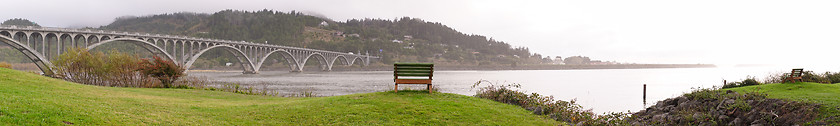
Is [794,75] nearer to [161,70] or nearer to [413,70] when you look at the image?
[413,70]

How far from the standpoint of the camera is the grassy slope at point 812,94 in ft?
29.2

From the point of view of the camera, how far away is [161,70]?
2059 cm

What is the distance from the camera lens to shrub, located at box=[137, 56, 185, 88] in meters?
20.4

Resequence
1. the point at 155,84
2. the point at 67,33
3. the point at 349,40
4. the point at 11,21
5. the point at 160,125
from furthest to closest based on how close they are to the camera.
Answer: the point at 349,40 → the point at 11,21 → the point at 67,33 → the point at 155,84 → the point at 160,125

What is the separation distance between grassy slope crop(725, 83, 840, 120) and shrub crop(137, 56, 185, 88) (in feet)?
72.5

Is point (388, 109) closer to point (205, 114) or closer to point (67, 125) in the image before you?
point (205, 114)

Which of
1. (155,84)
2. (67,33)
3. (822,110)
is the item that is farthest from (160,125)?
(67,33)

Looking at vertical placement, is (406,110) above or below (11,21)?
below

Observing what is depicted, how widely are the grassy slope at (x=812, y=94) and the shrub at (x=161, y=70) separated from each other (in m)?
22.1

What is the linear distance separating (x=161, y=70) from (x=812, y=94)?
2331cm

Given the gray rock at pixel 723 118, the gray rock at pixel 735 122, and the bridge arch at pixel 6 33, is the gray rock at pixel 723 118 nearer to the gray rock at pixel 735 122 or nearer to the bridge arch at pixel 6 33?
the gray rock at pixel 735 122

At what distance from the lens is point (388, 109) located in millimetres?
8977

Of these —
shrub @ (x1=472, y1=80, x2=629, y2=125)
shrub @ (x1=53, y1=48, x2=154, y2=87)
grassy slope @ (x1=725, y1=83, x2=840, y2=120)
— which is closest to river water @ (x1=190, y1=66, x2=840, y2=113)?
shrub @ (x1=472, y1=80, x2=629, y2=125)

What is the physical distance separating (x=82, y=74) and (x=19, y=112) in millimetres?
18095
